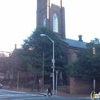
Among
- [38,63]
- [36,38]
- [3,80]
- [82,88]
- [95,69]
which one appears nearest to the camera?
[95,69]

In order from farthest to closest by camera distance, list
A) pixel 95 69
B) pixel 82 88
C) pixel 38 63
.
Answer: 1. pixel 38 63
2. pixel 82 88
3. pixel 95 69

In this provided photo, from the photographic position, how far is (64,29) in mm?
67312

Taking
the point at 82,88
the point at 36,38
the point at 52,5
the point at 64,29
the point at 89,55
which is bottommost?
the point at 82,88

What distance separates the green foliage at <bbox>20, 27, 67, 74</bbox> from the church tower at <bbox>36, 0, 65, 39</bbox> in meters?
13.4

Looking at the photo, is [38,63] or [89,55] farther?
[38,63]

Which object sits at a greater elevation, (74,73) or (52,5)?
(52,5)

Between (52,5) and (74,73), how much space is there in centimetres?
3265

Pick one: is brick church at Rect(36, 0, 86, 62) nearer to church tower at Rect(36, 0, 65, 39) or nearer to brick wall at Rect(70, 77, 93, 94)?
church tower at Rect(36, 0, 65, 39)

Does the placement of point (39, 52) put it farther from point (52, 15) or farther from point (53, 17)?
point (53, 17)

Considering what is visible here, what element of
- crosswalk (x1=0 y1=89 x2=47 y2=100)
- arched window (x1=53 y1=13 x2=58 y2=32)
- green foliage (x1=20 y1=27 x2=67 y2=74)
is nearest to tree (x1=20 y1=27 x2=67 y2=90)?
green foliage (x1=20 y1=27 x2=67 y2=74)

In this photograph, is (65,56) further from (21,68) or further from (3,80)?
(3,80)

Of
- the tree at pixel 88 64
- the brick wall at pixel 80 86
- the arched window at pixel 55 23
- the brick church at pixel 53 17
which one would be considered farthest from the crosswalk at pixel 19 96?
the arched window at pixel 55 23

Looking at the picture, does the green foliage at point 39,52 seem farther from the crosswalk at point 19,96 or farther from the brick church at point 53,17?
the brick church at point 53,17

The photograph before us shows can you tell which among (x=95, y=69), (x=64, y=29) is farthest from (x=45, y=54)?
(x=64, y=29)
